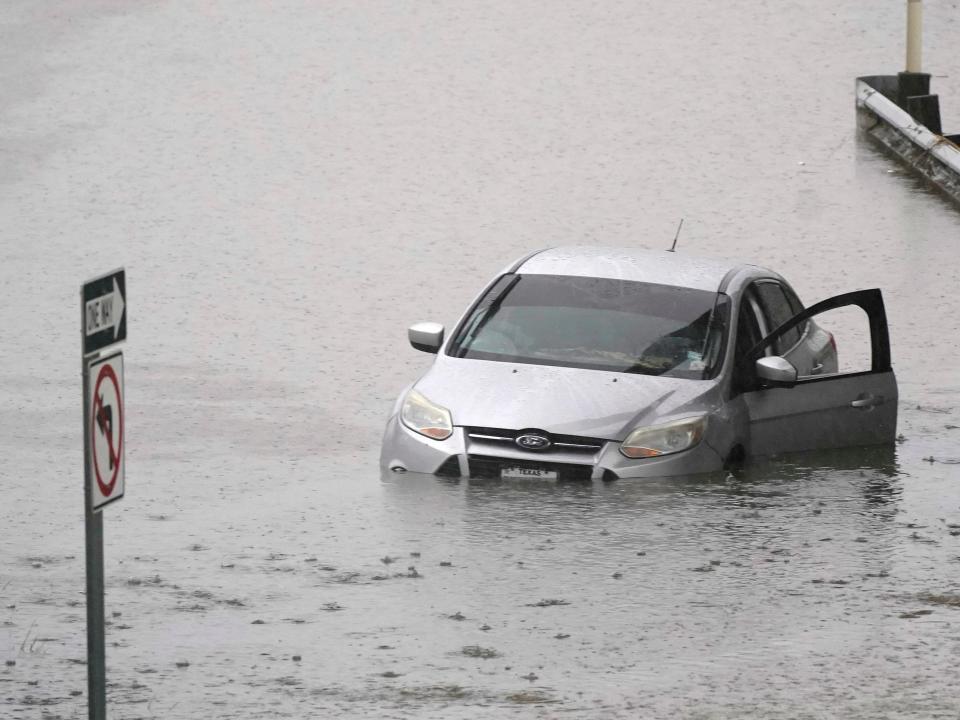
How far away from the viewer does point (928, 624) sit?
935 centimetres

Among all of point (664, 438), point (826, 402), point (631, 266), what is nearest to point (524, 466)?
point (664, 438)

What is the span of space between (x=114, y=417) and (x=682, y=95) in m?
22.9

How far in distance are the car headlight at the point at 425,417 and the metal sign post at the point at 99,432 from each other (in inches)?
195

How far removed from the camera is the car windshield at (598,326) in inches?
510

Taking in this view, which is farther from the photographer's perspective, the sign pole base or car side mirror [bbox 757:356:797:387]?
car side mirror [bbox 757:356:797:387]

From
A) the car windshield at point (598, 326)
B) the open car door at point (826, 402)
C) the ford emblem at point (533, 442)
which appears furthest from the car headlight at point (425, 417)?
the open car door at point (826, 402)

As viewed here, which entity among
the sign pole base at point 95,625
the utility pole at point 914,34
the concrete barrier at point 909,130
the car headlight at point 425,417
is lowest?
the sign pole base at point 95,625

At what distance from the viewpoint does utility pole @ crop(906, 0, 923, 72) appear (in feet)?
86.3

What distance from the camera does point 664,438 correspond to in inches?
483

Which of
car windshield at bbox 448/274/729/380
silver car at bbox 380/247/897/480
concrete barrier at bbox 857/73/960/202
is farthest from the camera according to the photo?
concrete barrier at bbox 857/73/960/202

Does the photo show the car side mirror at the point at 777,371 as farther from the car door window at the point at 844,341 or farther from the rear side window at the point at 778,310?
the rear side window at the point at 778,310

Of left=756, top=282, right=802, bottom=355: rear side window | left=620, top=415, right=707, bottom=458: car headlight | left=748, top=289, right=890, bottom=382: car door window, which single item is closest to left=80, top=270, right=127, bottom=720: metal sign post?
left=620, top=415, right=707, bottom=458: car headlight

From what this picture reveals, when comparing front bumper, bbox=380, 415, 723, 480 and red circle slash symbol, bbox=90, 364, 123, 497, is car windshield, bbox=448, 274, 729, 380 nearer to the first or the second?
front bumper, bbox=380, 415, 723, 480

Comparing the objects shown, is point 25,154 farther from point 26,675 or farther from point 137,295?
point 26,675
